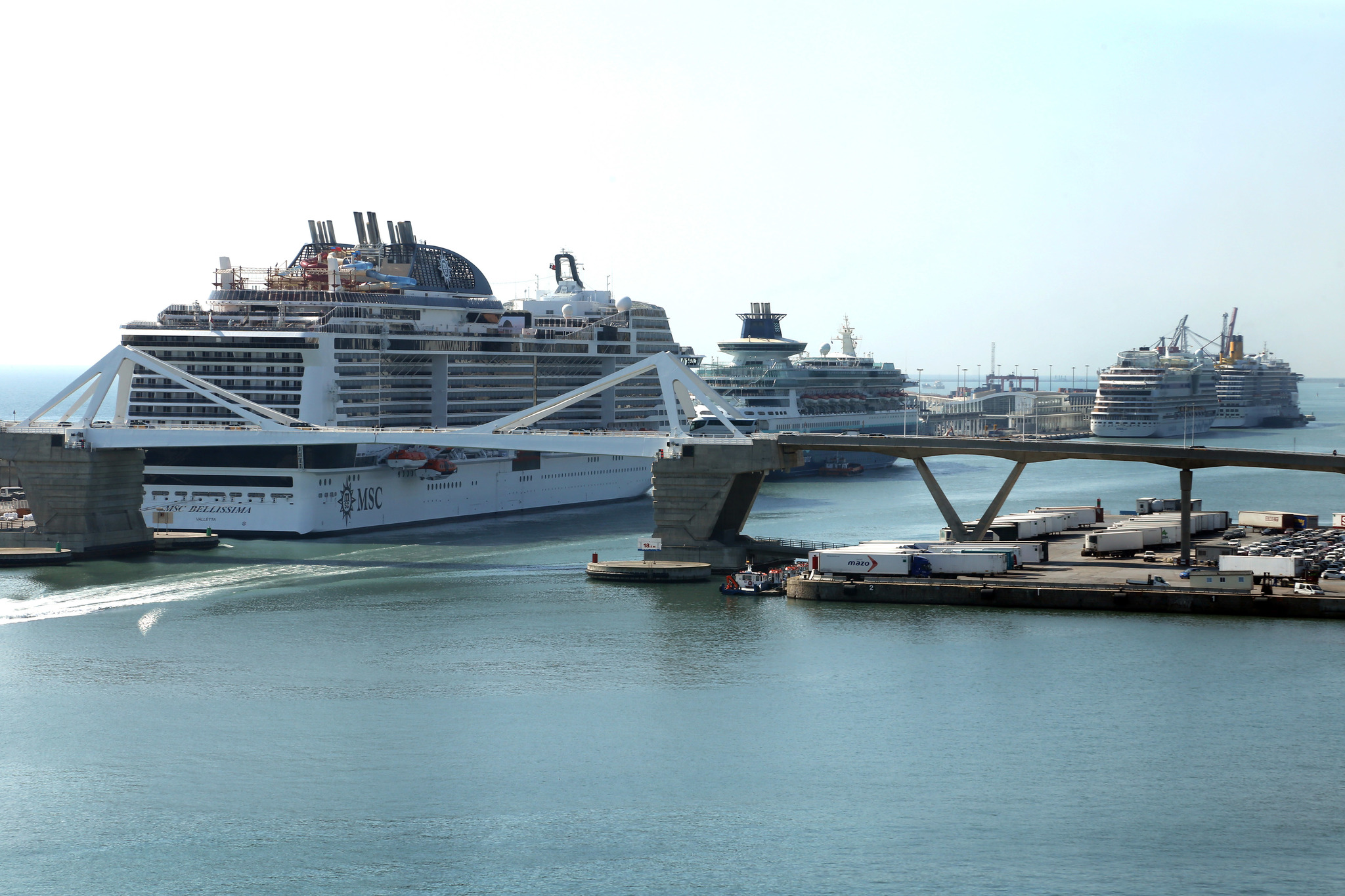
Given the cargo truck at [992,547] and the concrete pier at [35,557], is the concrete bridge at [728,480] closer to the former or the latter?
the cargo truck at [992,547]

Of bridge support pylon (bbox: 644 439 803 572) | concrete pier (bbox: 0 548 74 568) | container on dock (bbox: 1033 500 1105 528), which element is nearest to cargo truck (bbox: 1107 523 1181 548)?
container on dock (bbox: 1033 500 1105 528)

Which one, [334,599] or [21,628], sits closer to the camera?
[21,628]

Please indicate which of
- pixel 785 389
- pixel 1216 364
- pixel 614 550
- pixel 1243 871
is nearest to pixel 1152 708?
pixel 1243 871

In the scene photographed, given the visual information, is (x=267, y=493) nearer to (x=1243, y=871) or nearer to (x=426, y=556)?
(x=426, y=556)

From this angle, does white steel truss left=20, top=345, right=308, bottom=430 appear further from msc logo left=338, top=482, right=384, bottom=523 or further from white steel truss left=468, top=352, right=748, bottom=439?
white steel truss left=468, top=352, right=748, bottom=439

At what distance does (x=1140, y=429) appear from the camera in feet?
515

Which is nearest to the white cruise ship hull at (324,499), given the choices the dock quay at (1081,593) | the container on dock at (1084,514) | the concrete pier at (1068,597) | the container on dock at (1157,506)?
the concrete pier at (1068,597)

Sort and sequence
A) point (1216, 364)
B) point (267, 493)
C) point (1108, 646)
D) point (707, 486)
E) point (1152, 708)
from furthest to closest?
point (1216, 364) → point (267, 493) → point (707, 486) → point (1108, 646) → point (1152, 708)

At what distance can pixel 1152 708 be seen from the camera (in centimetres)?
3350

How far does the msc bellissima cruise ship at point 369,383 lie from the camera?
6278 centimetres

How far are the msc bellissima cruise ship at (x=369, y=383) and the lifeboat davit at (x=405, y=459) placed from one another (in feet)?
0.21

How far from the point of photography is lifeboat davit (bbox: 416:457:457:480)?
66.4 m

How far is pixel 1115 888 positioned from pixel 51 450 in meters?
49.4

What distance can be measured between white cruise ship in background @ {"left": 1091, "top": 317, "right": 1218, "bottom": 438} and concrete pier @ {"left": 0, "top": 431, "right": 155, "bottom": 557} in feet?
390
